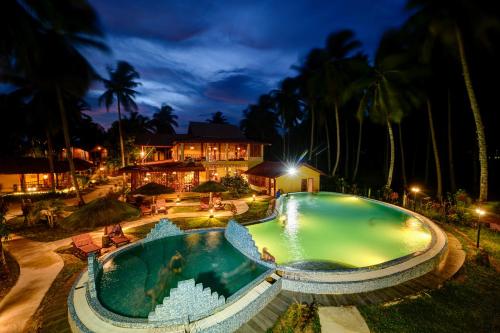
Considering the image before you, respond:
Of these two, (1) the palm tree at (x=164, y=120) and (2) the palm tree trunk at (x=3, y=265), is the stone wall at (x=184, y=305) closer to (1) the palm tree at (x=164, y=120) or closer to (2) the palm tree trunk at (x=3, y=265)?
(2) the palm tree trunk at (x=3, y=265)

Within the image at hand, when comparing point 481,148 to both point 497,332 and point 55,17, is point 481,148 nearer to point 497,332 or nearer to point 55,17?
point 497,332

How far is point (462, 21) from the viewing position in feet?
45.6

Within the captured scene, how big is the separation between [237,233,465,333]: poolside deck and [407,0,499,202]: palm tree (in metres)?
9.02

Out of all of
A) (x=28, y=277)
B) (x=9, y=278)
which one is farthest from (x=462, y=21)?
(x=9, y=278)

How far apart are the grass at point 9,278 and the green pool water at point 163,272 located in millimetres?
2599

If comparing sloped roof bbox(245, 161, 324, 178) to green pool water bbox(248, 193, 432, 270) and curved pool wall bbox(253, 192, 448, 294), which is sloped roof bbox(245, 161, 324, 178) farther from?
curved pool wall bbox(253, 192, 448, 294)

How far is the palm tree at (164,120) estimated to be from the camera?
54644 millimetres

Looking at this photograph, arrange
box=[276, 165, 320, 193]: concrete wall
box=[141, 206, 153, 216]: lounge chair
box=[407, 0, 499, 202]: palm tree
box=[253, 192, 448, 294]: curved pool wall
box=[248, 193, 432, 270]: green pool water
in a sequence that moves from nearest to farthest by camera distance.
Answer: box=[253, 192, 448, 294]: curved pool wall
box=[248, 193, 432, 270]: green pool water
box=[407, 0, 499, 202]: palm tree
box=[141, 206, 153, 216]: lounge chair
box=[276, 165, 320, 193]: concrete wall

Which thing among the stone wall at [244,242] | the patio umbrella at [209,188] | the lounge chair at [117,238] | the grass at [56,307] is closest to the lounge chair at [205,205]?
the patio umbrella at [209,188]

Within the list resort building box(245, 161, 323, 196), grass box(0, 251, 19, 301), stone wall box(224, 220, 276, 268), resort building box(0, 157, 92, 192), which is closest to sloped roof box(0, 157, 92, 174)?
resort building box(0, 157, 92, 192)

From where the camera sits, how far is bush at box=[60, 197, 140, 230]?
8993 mm

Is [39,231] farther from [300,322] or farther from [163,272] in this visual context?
[300,322]

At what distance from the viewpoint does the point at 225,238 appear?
40.7 ft

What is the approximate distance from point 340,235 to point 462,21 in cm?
1468
